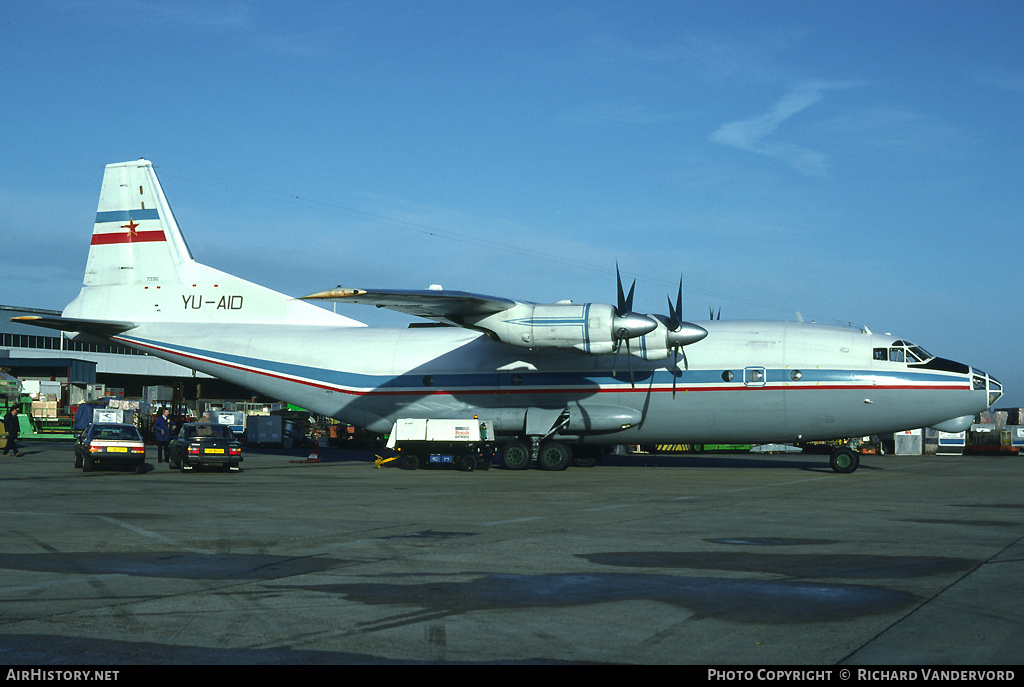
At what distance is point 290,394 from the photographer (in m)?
35.6

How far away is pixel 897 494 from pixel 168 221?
2878 cm

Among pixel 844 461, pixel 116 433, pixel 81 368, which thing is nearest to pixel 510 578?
pixel 844 461

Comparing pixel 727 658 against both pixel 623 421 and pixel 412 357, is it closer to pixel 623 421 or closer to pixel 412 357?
pixel 623 421

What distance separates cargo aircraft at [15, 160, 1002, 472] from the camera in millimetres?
29656

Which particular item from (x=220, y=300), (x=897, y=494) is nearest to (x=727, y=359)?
(x=897, y=494)

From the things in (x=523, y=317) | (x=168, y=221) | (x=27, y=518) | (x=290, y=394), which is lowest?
(x=27, y=518)

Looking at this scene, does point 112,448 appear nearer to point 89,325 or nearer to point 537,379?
point 89,325

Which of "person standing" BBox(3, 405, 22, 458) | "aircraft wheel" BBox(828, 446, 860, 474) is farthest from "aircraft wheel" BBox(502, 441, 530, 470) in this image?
"person standing" BBox(3, 405, 22, 458)

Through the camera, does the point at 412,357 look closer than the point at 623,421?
No

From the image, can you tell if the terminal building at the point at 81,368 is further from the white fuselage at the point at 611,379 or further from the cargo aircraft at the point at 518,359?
the white fuselage at the point at 611,379

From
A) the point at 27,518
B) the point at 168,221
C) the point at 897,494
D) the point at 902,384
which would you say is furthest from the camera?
the point at 168,221

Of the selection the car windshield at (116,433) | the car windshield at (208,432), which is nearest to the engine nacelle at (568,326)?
the car windshield at (208,432)

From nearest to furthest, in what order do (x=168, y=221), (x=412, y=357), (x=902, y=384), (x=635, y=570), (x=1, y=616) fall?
(x=1, y=616) → (x=635, y=570) → (x=902, y=384) → (x=412, y=357) → (x=168, y=221)

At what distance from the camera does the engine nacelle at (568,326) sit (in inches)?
1154
